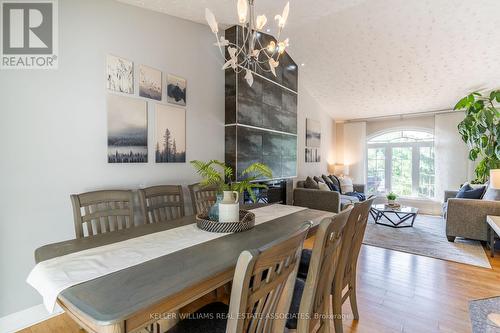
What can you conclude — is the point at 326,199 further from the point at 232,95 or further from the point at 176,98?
the point at 176,98

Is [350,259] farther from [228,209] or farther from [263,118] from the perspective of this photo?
[263,118]

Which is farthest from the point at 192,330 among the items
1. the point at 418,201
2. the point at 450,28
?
the point at 418,201

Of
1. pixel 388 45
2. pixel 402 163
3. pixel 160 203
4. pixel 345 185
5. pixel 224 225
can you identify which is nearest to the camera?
pixel 224 225

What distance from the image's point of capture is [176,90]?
9.65ft

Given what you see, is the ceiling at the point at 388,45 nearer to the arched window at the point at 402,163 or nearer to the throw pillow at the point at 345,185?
the arched window at the point at 402,163

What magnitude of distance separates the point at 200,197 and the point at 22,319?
61.9 inches

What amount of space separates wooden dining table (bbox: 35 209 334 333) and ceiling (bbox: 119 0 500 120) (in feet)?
7.85

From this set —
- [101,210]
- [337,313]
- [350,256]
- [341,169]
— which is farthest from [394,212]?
[101,210]

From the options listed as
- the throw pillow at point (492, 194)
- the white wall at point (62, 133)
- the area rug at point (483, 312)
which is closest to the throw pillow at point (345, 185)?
the throw pillow at point (492, 194)

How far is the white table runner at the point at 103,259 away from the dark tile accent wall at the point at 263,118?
203 cm

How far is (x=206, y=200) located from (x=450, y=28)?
3.91 m

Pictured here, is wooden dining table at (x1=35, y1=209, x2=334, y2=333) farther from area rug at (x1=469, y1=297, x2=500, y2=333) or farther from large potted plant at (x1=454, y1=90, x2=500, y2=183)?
large potted plant at (x1=454, y1=90, x2=500, y2=183)

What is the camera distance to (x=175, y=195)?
2.29 metres

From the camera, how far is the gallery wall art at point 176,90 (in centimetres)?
286
